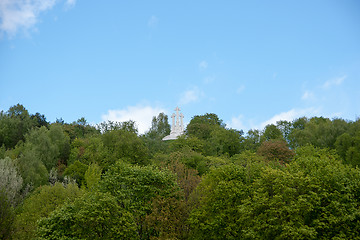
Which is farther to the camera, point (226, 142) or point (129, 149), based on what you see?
point (226, 142)

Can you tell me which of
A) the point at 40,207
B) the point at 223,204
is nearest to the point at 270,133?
the point at 223,204

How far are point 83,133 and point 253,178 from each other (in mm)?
75802

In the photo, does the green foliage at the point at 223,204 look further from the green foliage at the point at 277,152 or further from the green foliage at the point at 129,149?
the green foliage at the point at 277,152

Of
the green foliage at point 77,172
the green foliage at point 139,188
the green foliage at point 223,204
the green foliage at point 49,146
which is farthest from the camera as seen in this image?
the green foliage at point 49,146

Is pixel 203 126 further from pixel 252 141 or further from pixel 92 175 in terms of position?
pixel 92 175

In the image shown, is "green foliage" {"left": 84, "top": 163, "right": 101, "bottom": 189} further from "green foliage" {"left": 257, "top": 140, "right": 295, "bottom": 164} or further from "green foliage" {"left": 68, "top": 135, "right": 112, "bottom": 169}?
"green foliage" {"left": 257, "top": 140, "right": 295, "bottom": 164}

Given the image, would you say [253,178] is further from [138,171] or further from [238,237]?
→ [138,171]

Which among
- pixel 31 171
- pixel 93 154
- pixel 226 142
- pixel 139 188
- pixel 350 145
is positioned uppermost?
pixel 226 142

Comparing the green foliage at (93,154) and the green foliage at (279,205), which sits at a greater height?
the green foliage at (93,154)

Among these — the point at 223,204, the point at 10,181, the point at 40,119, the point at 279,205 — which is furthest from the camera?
the point at 40,119

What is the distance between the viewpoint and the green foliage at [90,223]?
27.1 m

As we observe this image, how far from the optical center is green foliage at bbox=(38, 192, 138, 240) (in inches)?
1065

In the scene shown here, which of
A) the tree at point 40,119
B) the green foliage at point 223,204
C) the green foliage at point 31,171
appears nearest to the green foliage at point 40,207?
the green foliage at point 31,171

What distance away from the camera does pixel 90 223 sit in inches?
1082
